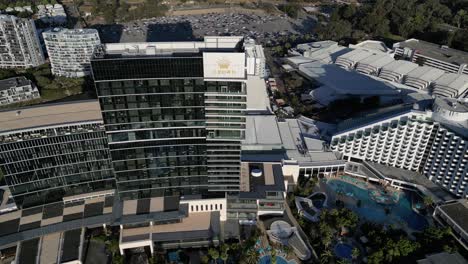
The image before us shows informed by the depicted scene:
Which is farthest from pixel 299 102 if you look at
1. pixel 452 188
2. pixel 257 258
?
pixel 257 258

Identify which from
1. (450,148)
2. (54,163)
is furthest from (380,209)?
(54,163)

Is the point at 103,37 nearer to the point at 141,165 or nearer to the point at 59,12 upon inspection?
the point at 59,12

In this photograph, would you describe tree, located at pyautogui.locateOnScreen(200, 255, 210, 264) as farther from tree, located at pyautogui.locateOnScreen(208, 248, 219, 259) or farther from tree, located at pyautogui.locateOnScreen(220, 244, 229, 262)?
tree, located at pyautogui.locateOnScreen(220, 244, 229, 262)

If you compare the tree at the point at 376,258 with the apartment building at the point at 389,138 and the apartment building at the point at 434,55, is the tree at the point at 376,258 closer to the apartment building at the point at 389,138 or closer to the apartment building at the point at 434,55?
the apartment building at the point at 389,138

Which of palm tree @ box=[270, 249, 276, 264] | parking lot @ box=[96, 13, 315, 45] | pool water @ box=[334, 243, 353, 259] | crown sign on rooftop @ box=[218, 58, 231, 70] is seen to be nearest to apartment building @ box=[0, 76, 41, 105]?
parking lot @ box=[96, 13, 315, 45]

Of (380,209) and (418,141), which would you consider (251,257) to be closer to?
(380,209)

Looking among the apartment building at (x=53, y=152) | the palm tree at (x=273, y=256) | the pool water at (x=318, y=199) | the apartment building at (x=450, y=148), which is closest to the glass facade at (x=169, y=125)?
the apartment building at (x=53, y=152)
